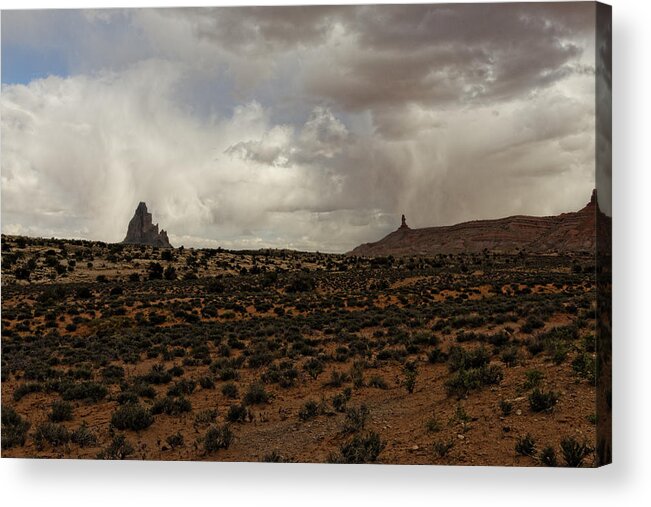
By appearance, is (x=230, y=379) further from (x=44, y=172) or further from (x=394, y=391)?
(x=44, y=172)

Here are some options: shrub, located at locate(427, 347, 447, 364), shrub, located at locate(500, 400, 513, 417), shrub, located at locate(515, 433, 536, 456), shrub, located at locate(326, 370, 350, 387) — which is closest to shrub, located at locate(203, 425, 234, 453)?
shrub, located at locate(326, 370, 350, 387)

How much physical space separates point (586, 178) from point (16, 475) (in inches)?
429

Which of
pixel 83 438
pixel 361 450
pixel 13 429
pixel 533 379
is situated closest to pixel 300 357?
pixel 361 450

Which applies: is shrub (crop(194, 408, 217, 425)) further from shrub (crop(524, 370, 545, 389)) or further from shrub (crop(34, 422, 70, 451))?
shrub (crop(524, 370, 545, 389))

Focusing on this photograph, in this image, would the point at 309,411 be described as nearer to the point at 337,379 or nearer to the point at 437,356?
the point at 337,379

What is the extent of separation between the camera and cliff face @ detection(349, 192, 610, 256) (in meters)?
8.02

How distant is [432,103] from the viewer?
28.1 ft

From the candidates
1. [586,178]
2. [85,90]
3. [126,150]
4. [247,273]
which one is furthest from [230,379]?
[586,178]

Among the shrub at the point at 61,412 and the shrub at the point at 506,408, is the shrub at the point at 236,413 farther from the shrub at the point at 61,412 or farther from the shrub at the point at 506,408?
the shrub at the point at 506,408

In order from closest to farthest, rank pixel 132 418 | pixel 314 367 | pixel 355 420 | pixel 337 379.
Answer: pixel 355 420 → pixel 132 418 → pixel 337 379 → pixel 314 367

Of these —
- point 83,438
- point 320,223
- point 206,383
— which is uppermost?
point 320,223

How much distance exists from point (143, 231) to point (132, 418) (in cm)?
325

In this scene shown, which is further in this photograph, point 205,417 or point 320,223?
point 320,223

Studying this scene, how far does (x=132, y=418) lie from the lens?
8719 mm
